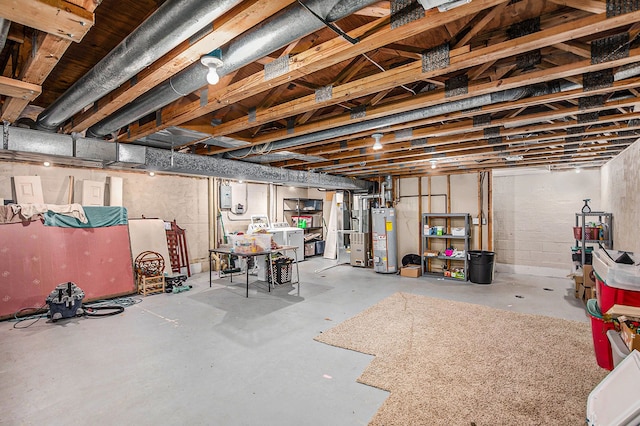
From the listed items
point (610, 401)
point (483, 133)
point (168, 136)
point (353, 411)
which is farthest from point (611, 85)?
point (168, 136)

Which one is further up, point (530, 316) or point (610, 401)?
point (610, 401)

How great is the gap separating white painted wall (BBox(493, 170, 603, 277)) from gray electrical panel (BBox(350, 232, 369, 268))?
3.09m

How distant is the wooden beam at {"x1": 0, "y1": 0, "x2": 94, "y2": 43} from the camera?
4.05 ft

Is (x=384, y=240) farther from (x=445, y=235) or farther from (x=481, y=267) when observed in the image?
(x=481, y=267)

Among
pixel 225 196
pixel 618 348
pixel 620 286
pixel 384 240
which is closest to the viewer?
pixel 618 348

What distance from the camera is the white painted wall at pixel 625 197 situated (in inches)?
147

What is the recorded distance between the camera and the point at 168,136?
3473 mm

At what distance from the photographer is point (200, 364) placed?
9.55ft

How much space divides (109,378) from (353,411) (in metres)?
2.16

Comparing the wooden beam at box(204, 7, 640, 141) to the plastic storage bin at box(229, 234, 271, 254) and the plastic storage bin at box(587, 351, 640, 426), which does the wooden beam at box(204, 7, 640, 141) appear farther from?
the plastic storage bin at box(229, 234, 271, 254)

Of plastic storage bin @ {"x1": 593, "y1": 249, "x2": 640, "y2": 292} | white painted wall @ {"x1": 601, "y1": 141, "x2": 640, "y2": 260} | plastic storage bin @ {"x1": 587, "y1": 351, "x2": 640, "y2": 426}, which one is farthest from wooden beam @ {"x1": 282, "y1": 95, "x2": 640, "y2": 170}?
plastic storage bin @ {"x1": 587, "y1": 351, "x2": 640, "y2": 426}

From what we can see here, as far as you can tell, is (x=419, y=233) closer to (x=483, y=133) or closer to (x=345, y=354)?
(x=483, y=133)

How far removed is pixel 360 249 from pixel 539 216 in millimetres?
4140

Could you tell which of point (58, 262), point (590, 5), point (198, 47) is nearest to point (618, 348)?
point (590, 5)
